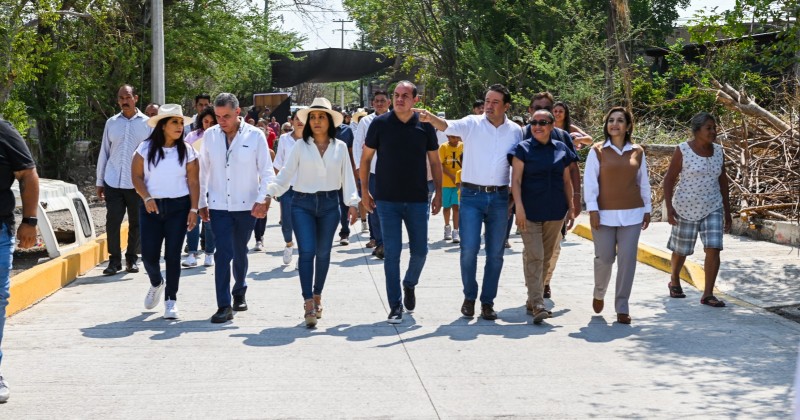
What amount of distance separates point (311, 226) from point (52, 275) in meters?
3.09

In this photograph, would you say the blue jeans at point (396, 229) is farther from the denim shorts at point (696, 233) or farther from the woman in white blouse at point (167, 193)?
the denim shorts at point (696, 233)

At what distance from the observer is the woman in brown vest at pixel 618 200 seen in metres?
8.53

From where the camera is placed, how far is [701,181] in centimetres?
935

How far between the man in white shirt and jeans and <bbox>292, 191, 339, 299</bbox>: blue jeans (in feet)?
0.99

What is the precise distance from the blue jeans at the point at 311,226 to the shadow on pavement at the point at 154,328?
0.71 meters

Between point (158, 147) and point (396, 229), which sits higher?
point (158, 147)

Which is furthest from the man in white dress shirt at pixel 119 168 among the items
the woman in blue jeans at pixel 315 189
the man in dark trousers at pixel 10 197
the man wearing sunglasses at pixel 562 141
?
the man in dark trousers at pixel 10 197

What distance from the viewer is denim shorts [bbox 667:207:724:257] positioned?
9.27 m

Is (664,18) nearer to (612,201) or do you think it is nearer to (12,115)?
(12,115)

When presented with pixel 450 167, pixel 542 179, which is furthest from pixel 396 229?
pixel 450 167

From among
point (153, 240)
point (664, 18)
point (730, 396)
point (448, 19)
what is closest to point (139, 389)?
point (153, 240)

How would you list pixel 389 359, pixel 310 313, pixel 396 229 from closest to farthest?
pixel 389 359, pixel 310 313, pixel 396 229

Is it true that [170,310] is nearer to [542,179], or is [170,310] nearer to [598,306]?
[542,179]

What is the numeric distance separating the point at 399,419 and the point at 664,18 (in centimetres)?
2760
